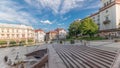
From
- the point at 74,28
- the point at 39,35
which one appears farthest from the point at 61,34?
the point at 74,28

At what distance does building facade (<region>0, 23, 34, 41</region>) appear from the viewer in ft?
209

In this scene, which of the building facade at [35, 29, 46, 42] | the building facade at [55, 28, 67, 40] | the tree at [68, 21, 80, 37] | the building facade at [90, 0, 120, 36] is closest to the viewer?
the building facade at [90, 0, 120, 36]

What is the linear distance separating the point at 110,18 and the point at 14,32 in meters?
45.6

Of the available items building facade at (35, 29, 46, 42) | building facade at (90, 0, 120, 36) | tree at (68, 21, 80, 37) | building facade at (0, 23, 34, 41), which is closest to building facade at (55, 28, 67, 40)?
building facade at (35, 29, 46, 42)

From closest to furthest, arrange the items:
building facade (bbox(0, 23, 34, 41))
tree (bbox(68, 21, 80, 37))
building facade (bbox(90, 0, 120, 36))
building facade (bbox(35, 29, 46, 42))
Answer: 1. building facade (bbox(90, 0, 120, 36))
2. tree (bbox(68, 21, 80, 37))
3. building facade (bbox(0, 23, 34, 41))
4. building facade (bbox(35, 29, 46, 42))

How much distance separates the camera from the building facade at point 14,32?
6375cm

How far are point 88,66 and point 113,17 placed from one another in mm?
35689

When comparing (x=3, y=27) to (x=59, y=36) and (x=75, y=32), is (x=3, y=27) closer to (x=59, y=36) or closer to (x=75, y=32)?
(x=75, y=32)

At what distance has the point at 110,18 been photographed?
42812 mm

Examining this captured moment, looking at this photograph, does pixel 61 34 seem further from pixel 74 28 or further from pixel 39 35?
pixel 74 28

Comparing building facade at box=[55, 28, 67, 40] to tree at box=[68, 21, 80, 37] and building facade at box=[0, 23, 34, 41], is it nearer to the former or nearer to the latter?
building facade at box=[0, 23, 34, 41]

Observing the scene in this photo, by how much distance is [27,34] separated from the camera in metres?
75.1

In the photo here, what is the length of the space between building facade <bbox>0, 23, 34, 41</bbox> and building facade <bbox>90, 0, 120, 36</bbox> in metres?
40.3

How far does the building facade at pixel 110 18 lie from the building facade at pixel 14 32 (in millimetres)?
40311
